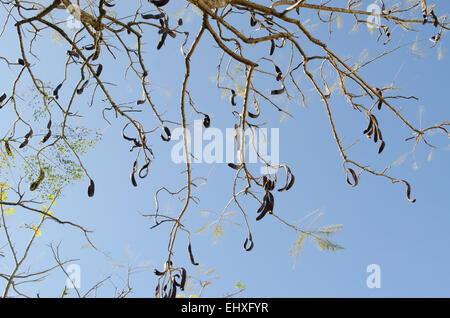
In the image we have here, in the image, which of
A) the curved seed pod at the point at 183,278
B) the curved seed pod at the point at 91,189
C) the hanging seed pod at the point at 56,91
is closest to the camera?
the curved seed pod at the point at 183,278

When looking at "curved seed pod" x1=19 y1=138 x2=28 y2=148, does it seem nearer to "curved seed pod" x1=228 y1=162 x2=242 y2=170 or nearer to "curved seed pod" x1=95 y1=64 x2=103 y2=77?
"curved seed pod" x1=95 y1=64 x2=103 y2=77

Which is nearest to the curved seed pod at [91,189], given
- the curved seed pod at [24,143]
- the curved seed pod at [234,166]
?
the curved seed pod at [24,143]

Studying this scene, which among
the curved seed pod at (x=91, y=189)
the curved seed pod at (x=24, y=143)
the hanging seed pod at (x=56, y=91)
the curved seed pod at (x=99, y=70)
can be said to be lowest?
the curved seed pod at (x=91, y=189)

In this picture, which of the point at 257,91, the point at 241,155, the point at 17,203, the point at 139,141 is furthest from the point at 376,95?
the point at 17,203

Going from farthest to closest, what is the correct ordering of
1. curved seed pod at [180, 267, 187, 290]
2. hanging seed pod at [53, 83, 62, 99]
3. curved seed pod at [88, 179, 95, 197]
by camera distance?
hanging seed pod at [53, 83, 62, 99] → curved seed pod at [88, 179, 95, 197] → curved seed pod at [180, 267, 187, 290]

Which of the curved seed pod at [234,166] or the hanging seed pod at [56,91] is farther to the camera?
the hanging seed pod at [56,91]

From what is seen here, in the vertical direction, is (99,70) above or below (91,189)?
above

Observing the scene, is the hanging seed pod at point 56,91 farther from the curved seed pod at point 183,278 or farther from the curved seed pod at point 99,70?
the curved seed pod at point 183,278

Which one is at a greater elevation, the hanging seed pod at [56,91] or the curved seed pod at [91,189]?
the hanging seed pod at [56,91]

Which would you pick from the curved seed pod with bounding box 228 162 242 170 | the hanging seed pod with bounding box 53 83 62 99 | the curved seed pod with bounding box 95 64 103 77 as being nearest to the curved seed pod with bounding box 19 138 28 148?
the hanging seed pod with bounding box 53 83 62 99

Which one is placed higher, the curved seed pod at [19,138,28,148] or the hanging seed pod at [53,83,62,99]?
the hanging seed pod at [53,83,62,99]

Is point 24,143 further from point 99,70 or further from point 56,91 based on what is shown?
point 99,70

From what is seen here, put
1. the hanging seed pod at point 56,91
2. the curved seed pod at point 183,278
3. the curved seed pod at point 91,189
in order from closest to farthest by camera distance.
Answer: the curved seed pod at point 183,278 → the curved seed pod at point 91,189 → the hanging seed pod at point 56,91

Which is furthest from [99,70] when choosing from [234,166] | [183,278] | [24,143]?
[183,278]
